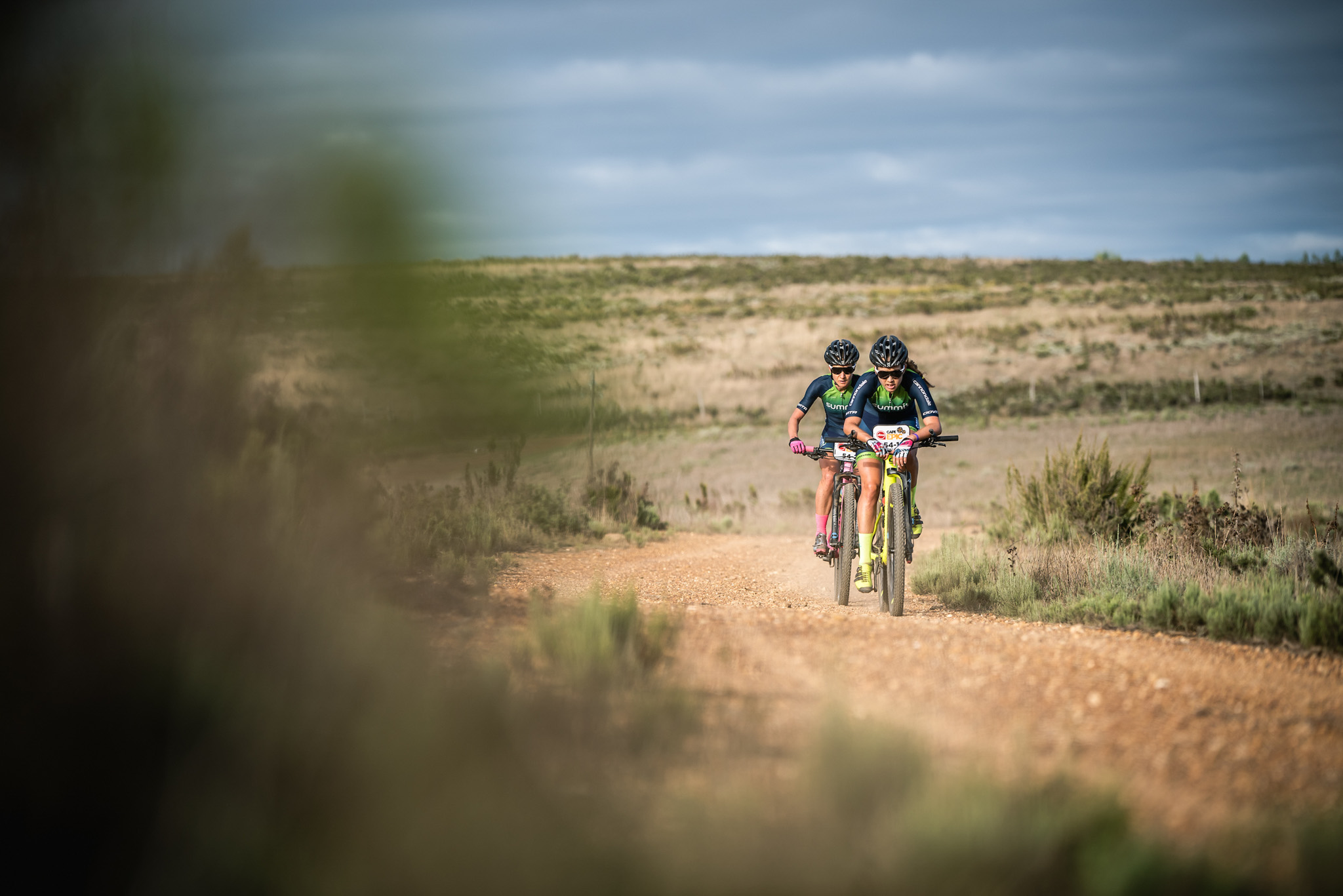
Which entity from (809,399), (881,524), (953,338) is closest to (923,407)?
(881,524)

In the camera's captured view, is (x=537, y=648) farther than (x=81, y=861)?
Yes

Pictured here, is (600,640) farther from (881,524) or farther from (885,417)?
(885,417)

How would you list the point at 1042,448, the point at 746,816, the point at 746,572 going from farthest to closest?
1. the point at 1042,448
2. the point at 746,572
3. the point at 746,816

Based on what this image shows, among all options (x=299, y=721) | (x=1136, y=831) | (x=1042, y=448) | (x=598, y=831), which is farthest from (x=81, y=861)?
(x=1042, y=448)

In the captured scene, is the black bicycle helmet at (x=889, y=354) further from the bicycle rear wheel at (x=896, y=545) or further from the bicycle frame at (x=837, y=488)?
the bicycle rear wheel at (x=896, y=545)

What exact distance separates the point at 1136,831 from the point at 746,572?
7561mm

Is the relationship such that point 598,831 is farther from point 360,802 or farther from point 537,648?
point 537,648

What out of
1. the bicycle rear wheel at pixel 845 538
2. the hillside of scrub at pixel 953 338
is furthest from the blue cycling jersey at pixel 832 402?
the hillside of scrub at pixel 953 338

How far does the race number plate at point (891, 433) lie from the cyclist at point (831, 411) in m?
0.91

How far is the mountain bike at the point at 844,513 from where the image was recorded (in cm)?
801

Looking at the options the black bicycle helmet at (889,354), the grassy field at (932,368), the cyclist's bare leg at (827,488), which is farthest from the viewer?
the cyclist's bare leg at (827,488)

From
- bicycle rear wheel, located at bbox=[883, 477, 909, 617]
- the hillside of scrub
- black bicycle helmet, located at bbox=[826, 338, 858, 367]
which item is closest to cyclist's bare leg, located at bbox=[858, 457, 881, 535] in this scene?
bicycle rear wheel, located at bbox=[883, 477, 909, 617]

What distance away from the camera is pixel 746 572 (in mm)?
10492

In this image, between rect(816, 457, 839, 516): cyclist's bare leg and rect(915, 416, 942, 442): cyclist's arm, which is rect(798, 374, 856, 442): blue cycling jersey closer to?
rect(816, 457, 839, 516): cyclist's bare leg
